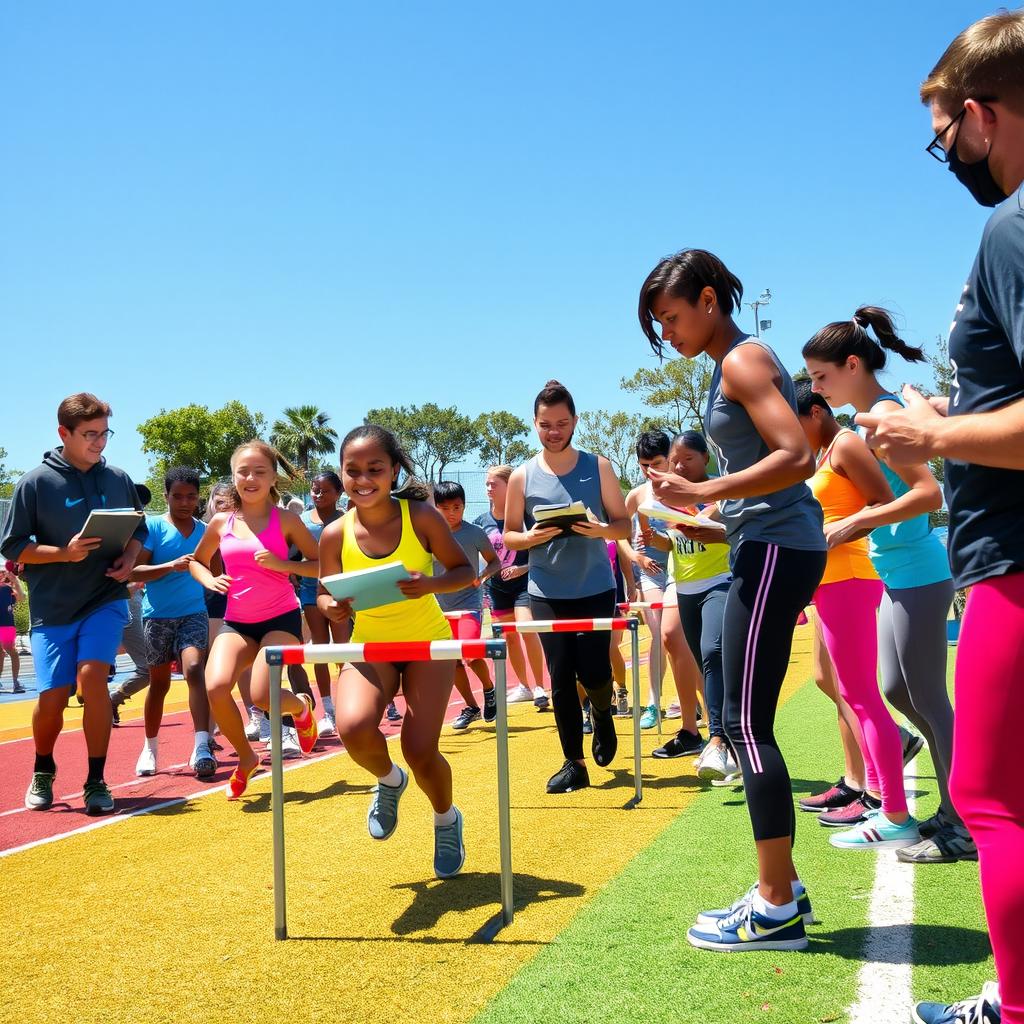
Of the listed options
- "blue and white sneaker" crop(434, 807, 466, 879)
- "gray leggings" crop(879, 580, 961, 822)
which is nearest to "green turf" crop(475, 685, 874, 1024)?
→ "gray leggings" crop(879, 580, 961, 822)

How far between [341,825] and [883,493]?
3725 millimetres

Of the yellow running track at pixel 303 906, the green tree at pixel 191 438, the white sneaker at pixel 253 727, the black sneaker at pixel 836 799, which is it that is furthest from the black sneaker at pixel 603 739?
the green tree at pixel 191 438

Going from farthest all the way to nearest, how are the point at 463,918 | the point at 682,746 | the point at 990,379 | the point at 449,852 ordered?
the point at 682,746 < the point at 449,852 < the point at 463,918 < the point at 990,379

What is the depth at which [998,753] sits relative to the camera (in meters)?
2.28

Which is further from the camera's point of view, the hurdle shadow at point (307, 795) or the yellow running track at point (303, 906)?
the hurdle shadow at point (307, 795)

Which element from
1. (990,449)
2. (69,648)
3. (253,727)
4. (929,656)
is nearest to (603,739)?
(929,656)

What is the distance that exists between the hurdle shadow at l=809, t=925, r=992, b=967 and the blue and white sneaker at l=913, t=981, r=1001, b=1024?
1.91ft

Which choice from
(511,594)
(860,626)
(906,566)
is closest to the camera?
(906,566)

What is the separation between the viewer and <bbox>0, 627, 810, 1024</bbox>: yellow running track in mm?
3506

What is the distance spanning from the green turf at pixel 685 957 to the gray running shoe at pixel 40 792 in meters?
4.41

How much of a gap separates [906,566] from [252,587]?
175 inches

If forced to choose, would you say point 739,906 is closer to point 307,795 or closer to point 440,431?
point 307,795

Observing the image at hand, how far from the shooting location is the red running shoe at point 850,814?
5.45 meters

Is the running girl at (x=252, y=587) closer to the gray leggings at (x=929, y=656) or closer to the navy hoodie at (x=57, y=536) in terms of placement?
the navy hoodie at (x=57, y=536)
